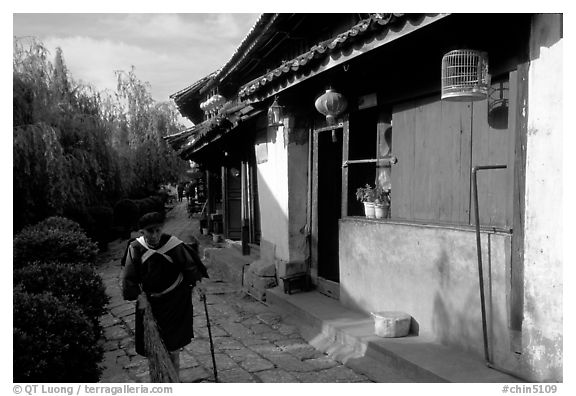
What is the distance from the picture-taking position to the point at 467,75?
4191mm

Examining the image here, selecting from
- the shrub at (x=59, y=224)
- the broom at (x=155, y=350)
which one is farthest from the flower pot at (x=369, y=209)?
the shrub at (x=59, y=224)

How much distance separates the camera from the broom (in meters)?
3.89

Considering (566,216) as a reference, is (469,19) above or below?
above

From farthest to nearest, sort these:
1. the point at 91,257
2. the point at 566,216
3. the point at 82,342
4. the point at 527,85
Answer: the point at 91,257
the point at 82,342
the point at 527,85
the point at 566,216

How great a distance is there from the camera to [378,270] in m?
5.80

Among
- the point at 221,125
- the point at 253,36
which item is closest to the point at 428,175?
the point at 253,36

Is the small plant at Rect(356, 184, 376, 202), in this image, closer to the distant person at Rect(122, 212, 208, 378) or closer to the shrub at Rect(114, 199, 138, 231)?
the distant person at Rect(122, 212, 208, 378)

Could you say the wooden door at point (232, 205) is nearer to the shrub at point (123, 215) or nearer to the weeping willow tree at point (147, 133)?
the shrub at point (123, 215)

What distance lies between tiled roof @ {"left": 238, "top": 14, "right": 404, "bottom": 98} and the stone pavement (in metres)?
3.58

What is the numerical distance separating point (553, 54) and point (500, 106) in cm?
89

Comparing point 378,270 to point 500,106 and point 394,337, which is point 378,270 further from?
point 500,106

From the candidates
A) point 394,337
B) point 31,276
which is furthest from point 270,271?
point 31,276

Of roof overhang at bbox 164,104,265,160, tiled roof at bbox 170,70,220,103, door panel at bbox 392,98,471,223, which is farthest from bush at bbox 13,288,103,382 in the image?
tiled roof at bbox 170,70,220,103

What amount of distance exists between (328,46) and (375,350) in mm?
3445
